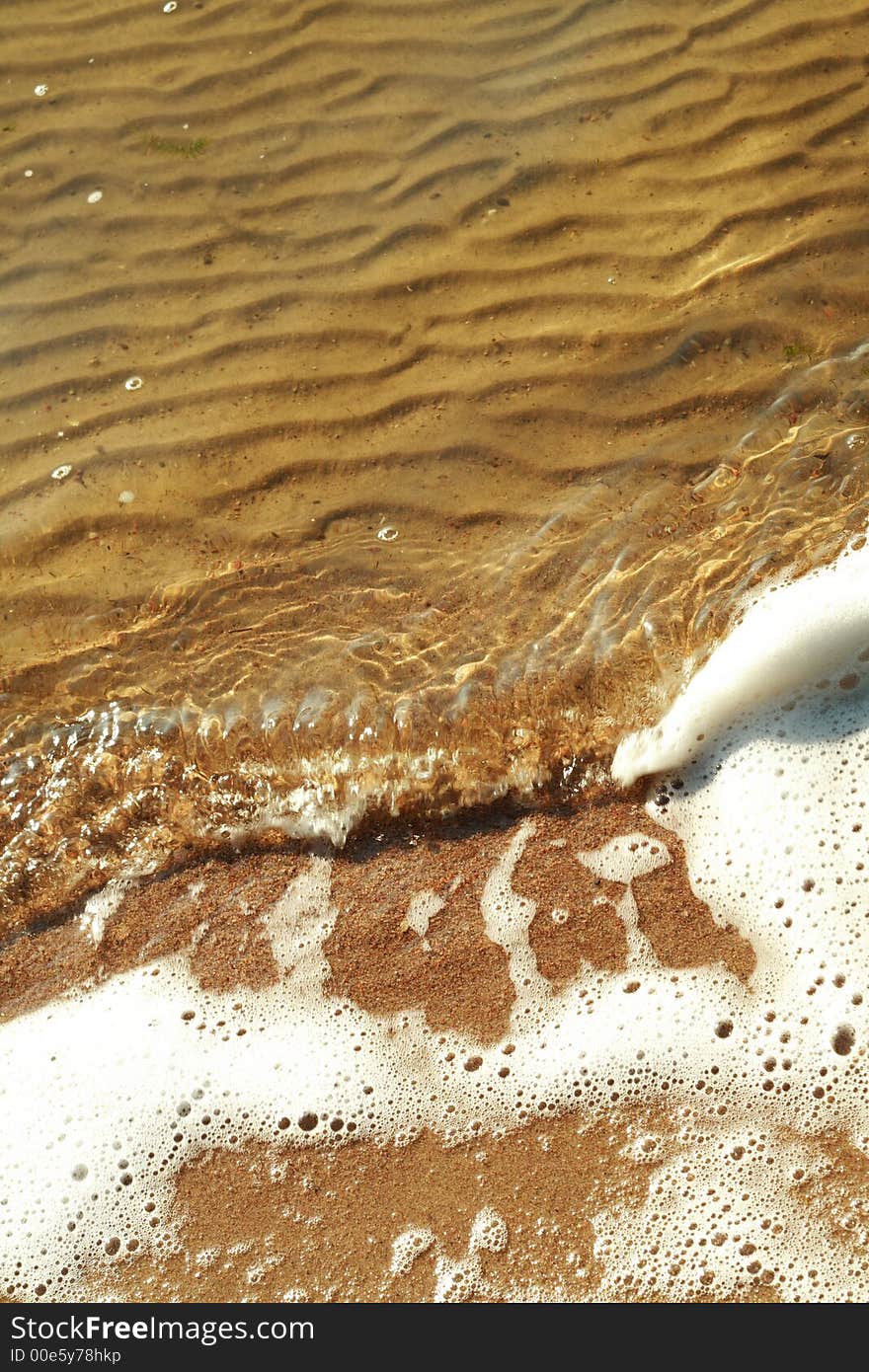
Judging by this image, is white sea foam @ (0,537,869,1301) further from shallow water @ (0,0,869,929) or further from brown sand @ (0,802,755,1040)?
shallow water @ (0,0,869,929)

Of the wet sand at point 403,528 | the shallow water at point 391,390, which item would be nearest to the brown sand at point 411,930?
the wet sand at point 403,528

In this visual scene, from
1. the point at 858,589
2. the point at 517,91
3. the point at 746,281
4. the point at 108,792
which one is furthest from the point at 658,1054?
the point at 517,91

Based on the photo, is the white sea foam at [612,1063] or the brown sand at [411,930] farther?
the brown sand at [411,930]

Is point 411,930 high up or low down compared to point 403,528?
down

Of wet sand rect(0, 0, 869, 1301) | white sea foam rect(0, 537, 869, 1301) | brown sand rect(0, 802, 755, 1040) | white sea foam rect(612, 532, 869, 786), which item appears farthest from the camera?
white sea foam rect(612, 532, 869, 786)

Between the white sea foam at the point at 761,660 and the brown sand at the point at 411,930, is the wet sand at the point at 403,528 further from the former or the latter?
the white sea foam at the point at 761,660

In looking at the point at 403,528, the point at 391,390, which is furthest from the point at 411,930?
the point at 391,390

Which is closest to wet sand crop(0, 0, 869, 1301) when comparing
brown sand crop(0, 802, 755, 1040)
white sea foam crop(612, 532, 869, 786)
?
brown sand crop(0, 802, 755, 1040)

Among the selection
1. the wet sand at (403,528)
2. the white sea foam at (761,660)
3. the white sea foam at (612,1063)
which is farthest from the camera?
the white sea foam at (761,660)

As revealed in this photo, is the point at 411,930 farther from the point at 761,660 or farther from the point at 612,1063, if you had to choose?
the point at 761,660
